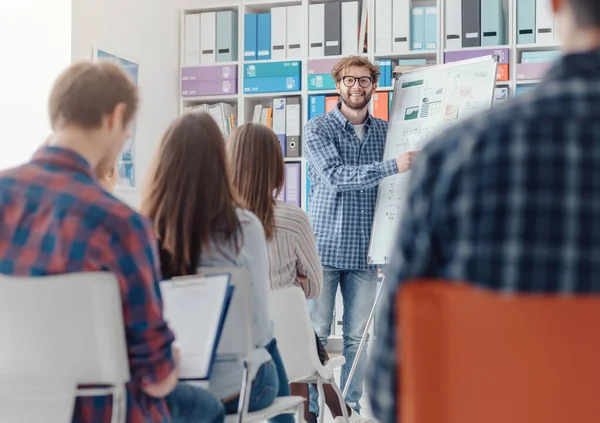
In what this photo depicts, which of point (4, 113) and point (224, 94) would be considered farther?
point (224, 94)

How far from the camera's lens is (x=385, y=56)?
508 cm

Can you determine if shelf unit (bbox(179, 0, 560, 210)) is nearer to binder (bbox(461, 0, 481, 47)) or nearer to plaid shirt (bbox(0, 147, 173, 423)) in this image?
binder (bbox(461, 0, 481, 47))

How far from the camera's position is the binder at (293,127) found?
203 inches

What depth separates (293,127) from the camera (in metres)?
5.19

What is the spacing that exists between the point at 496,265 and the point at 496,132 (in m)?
0.13

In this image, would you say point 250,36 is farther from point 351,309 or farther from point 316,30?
point 351,309

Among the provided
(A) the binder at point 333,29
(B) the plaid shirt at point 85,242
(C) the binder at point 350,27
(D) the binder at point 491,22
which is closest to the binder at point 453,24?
(D) the binder at point 491,22

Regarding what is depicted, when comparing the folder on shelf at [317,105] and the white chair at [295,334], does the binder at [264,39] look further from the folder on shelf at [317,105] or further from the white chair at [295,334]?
the white chair at [295,334]

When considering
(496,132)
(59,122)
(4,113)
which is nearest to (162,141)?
(59,122)

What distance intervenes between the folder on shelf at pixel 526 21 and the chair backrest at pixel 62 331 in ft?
13.4

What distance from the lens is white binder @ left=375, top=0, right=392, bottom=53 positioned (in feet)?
16.4

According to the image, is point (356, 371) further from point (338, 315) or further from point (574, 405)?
point (574, 405)

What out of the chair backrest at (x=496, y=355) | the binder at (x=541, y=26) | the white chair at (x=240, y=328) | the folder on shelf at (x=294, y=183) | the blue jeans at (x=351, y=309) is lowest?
the blue jeans at (x=351, y=309)

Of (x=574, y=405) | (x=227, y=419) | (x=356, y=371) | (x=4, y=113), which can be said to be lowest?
(x=356, y=371)
